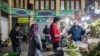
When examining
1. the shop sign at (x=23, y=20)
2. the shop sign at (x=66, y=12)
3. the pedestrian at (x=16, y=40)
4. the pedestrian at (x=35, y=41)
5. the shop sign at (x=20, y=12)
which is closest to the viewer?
the pedestrian at (x=35, y=41)

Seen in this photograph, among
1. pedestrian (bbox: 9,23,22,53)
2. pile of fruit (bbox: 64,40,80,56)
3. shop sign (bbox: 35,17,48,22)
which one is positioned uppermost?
pile of fruit (bbox: 64,40,80,56)

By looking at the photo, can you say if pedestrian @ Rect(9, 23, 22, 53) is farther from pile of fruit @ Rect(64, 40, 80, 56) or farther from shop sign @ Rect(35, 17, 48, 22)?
shop sign @ Rect(35, 17, 48, 22)

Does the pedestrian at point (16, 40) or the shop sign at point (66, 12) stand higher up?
the pedestrian at point (16, 40)

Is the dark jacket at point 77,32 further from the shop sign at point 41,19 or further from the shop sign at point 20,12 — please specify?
the shop sign at point 41,19

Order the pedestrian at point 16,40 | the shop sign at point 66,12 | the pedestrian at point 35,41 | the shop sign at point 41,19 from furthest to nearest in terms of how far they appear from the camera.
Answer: the shop sign at point 41,19 < the shop sign at point 66,12 < the pedestrian at point 16,40 < the pedestrian at point 35,41

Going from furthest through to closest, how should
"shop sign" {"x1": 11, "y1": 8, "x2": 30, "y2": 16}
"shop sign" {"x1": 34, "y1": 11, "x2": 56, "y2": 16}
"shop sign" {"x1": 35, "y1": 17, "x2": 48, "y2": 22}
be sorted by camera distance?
1. "shop sign" {"x1": 34, "y1": 11, "x2": 56, "y2": 16}
2. "shop sign" {"x1": 35, "y1": 17, "x2": 48, "y2": 22}
3. "shop sign" {"x1": 11, "y1": 8, "x2": 30, "y2": 16}

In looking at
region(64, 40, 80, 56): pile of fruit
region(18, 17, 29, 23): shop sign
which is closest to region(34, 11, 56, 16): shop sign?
region(18, 17, 29, 23): shop sign

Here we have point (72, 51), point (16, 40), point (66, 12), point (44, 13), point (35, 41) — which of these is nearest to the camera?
point (72, 51)

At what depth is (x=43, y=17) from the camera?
3416 cm

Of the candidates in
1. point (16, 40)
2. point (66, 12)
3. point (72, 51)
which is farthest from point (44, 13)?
point (72, 51)

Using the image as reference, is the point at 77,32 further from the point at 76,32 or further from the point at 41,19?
the point at 41,19

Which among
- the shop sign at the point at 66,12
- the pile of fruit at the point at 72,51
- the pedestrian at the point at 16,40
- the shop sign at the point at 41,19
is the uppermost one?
the pile of fruit at the point at 72,51

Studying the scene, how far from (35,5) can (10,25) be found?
7710 mm

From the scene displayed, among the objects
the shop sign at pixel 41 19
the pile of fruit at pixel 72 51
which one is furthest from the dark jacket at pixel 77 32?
the shop sign at pixel 41 19
